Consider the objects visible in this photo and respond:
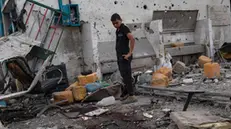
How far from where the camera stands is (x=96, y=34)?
22.9 feet

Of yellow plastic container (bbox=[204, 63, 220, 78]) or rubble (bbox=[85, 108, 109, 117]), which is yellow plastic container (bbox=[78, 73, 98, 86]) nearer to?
rubble (bbox=[85, 108, 109, 117])

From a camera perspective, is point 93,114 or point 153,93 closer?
point 93,114

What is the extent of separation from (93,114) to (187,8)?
6.77 meters

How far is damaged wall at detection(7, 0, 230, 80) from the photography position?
6.75 metres

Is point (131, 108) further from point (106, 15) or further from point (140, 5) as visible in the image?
point (140, 5)

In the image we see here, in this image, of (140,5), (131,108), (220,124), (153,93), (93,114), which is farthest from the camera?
(140,5)

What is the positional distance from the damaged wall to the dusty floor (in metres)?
2.64

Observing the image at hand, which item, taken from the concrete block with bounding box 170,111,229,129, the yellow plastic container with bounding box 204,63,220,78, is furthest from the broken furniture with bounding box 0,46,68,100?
the yellow plastic container with bounding box 204,63,220,78

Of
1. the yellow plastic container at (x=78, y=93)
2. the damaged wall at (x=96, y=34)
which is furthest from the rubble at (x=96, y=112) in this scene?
the damaged wall at (x=96, y=34)

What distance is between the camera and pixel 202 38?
9.36 m

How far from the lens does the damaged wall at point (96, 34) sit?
22.2 feet

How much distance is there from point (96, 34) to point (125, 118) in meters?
3.74

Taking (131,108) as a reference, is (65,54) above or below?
above

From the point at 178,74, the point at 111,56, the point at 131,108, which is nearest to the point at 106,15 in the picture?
the point at 111,56
